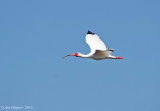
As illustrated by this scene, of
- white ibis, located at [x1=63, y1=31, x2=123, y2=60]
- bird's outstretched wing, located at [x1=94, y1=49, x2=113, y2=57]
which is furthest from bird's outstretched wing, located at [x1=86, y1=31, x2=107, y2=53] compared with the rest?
bird's outstretched wing, located at [x1=94, y1=49, x2=113, y2=57]

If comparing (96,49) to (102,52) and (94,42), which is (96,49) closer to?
(102,52)

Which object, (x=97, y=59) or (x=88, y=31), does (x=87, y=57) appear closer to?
(x=97, y=59)

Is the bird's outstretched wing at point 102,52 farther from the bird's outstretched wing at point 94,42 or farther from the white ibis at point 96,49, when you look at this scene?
the bird's outstretched wing at point 94,42

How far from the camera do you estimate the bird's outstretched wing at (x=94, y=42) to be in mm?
45709

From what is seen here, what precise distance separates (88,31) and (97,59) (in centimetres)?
497

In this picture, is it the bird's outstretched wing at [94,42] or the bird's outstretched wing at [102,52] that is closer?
the bird's outstretched wing at [102,52]

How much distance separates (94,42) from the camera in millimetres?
46625

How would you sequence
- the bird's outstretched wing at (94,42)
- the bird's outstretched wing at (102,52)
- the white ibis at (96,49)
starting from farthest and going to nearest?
the bird's outstretched wing at (94,42)
the white ibis at (96,49)
the bird's outstretched wing at (102,52)

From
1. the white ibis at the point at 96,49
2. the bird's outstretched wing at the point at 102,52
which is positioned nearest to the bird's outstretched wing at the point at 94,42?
the white ibis at the point at 96,49

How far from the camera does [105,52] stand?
42750 millimetres

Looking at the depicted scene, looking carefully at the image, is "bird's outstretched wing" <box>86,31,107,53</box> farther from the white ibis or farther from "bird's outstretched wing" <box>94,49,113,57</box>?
"bird's outstretched wing" <box>94,49,113,57</box>

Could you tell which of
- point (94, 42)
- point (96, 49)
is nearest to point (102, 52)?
point (96, 49)

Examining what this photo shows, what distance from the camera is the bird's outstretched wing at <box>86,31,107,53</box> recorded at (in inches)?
1800

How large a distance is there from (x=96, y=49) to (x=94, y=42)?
3242mm
